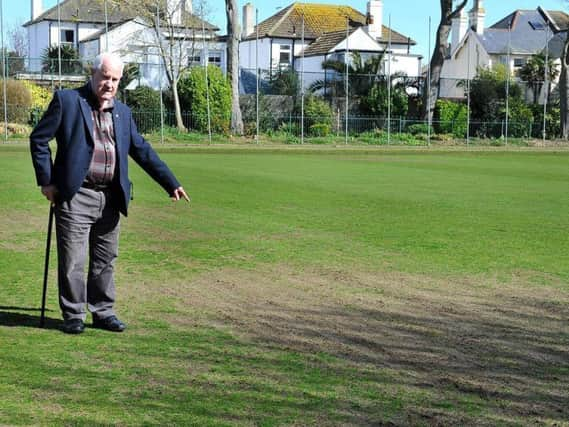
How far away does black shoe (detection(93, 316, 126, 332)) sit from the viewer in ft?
21.8

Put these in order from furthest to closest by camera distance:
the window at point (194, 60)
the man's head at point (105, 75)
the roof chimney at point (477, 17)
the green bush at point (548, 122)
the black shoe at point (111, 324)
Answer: the roof chimney at point (477, 17) → the green bush at point (548, 122) → the window at point (194, 60) → the black shoe at point (111, 324) → the man's head at point (105, 75)

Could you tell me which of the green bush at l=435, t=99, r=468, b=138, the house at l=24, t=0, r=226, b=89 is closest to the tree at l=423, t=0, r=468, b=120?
the green bush at l=435, t=99, r=468, b=138

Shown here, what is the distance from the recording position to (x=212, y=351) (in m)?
6.09

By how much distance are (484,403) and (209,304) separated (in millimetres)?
3128

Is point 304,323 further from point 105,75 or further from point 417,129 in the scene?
point 417,129

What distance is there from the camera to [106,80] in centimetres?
630

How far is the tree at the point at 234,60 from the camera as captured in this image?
153 feet

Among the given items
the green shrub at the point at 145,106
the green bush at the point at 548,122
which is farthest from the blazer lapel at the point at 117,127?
the green bush at the point at 548,122

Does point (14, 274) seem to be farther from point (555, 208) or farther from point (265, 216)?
point (555, 208)

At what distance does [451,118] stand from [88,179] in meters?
47.3

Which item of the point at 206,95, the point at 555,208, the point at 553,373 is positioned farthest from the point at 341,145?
the point at 553,373

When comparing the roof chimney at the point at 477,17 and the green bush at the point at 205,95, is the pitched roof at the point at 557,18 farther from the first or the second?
the green bush at the point at 205,95

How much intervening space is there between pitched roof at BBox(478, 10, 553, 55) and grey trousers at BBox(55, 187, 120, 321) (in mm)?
72932

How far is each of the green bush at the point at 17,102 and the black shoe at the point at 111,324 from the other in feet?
120
